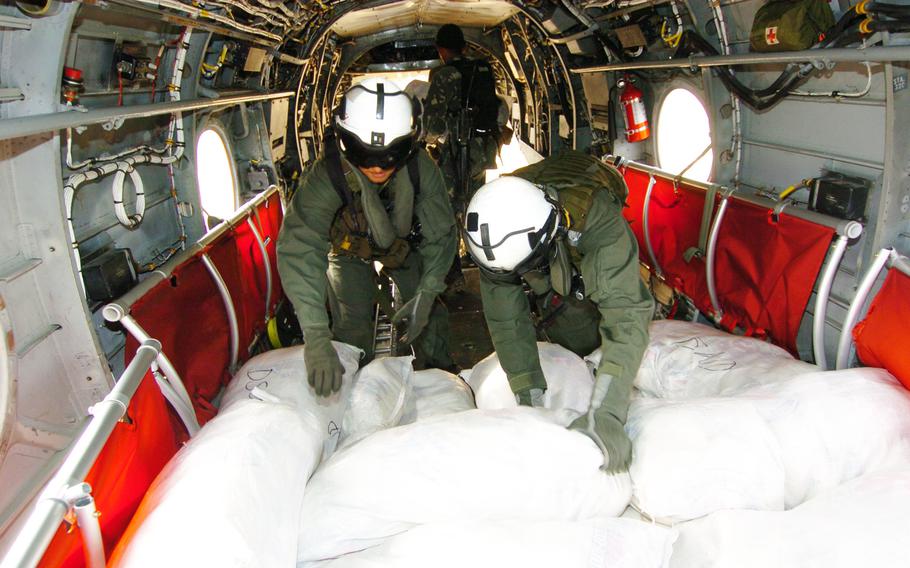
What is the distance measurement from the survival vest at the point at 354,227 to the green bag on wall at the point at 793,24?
2.06 m

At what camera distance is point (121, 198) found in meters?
3.22

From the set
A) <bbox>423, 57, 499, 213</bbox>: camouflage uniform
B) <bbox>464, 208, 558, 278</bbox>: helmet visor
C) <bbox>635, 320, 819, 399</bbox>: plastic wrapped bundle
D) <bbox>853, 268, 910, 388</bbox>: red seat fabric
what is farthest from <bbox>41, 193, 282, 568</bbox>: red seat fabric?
<bbox>853, 268, 910, 388</bbox>: red seat fabric

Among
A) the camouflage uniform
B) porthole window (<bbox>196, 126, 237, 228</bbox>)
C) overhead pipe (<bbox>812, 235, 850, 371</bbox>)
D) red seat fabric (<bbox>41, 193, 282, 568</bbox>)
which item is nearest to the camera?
red seat fabric (<bbox>41, 193, 282, 568</bbox>)

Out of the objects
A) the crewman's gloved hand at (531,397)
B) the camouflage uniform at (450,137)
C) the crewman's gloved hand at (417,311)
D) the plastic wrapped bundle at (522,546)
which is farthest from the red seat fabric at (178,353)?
the camouflage uniform at (450,137)

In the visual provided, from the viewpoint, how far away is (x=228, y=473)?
5.77 feet

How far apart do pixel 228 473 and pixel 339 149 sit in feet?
7.18

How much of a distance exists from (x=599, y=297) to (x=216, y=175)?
416cm

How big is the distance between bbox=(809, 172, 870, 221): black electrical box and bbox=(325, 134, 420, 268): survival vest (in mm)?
2273

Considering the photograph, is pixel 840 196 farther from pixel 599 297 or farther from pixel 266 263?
pixel 266 263

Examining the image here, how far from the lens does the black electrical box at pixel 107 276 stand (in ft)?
8.92

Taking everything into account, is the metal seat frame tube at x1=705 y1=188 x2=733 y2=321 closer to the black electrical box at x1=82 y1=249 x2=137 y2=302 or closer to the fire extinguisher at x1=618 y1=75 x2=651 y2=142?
the fire extinguisher at x1=618 y1=75 x2=651 y2=142

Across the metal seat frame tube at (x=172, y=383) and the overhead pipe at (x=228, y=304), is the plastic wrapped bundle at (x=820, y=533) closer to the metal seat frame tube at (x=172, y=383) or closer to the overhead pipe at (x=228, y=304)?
the metal seat frame tube at (x=172, y=383)

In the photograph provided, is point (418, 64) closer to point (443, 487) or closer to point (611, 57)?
point (611, 57)

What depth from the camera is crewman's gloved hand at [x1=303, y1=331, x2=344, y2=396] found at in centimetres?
286
